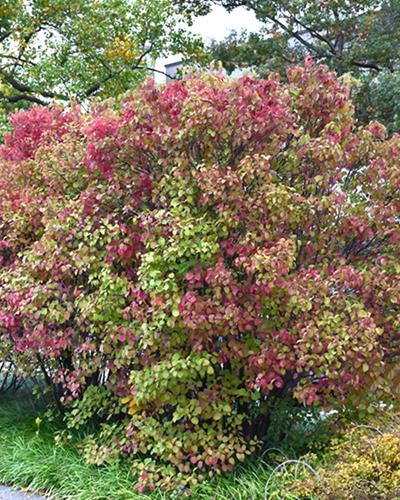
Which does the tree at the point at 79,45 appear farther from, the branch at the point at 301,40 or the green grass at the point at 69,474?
the green grass at the point at 69,474

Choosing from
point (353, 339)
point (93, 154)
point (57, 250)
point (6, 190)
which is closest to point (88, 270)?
point (57, 250)

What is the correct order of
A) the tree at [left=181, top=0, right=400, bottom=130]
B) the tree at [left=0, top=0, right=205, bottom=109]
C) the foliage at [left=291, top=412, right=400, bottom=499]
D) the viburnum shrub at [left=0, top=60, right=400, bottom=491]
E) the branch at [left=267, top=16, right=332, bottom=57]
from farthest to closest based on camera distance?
1. the branch at [left=267, top=16, right=332, bottom=57]
2. the tree at [left=181, top=0, right=400, bottom=130]
3. the tree at [left=0, top=0, right=205, bottom=109]
4. the viburnum shrub at [left=0, top=60, right=400, bottom=491]
5. the foliage at [left=291, top=412, right=400, bottom=499]

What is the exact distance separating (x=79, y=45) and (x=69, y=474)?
35.0ft

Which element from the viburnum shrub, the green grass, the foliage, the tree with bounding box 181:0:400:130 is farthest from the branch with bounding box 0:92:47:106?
the foliage

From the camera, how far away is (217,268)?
3912 millimetres

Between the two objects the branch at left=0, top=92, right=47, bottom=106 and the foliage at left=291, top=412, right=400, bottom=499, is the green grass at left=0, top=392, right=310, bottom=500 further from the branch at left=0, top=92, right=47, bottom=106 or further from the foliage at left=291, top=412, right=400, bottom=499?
the branch at left=0, top=92, right=47, bottom=106

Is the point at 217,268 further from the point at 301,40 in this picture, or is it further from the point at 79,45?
the point at 301,40

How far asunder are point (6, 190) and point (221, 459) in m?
2.97

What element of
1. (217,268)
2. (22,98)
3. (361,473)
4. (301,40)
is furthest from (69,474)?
(301,40)

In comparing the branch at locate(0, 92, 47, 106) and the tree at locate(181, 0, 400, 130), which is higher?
the tree at locate(181, 0, 400, 130)

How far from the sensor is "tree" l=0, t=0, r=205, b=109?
1298cm

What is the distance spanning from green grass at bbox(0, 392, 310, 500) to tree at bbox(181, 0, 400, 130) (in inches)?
409

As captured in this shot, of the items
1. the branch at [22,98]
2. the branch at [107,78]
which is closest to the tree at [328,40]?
the branch at [107,78]

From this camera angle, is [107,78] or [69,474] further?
[107,78]
